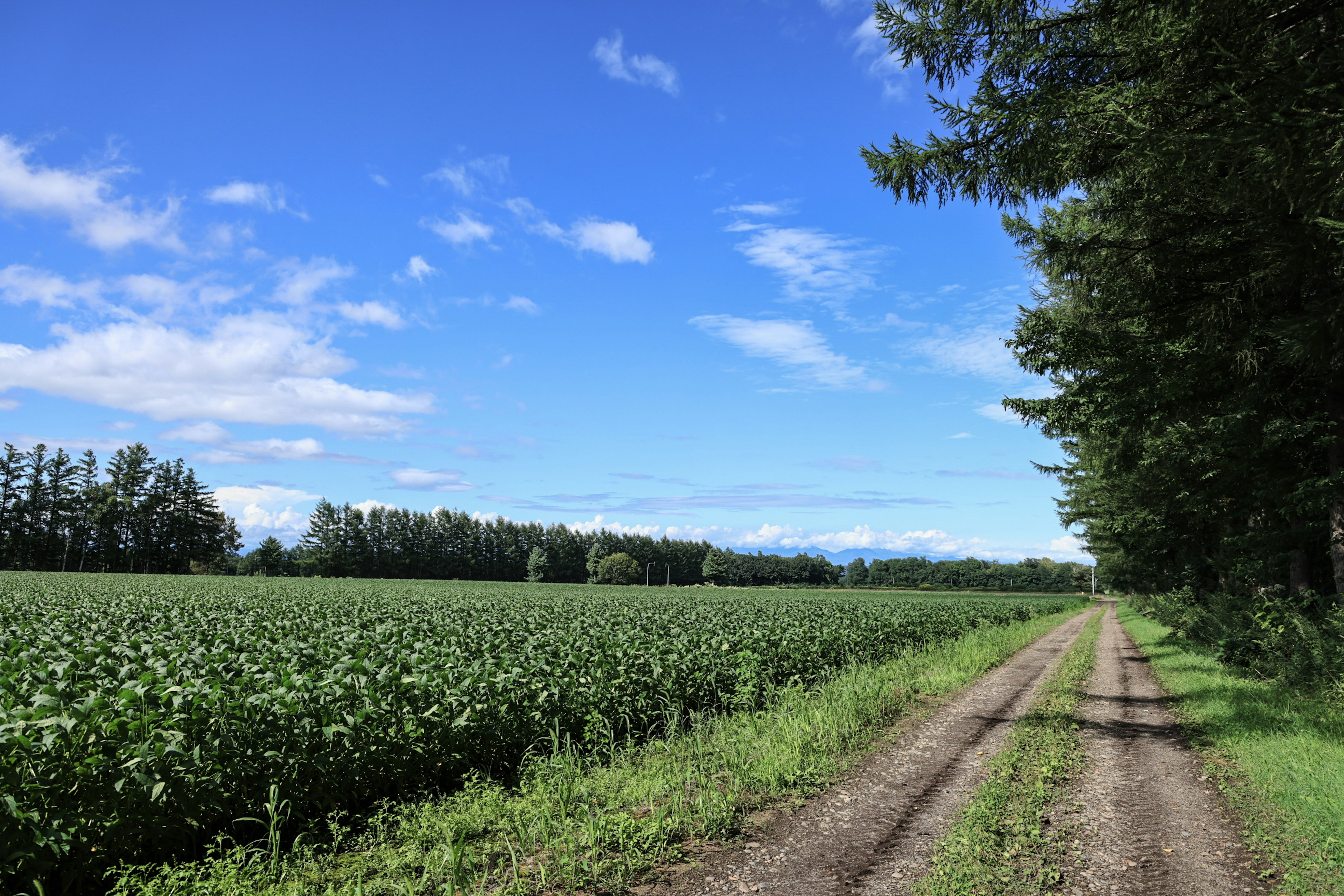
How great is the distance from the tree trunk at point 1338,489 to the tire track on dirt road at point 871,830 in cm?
783

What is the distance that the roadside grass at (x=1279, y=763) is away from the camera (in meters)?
5.16

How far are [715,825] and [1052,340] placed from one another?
37.0ft

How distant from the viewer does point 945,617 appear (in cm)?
2700

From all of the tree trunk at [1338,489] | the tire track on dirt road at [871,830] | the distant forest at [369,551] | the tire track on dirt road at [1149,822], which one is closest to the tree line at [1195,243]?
the tree trunk at [1338,489]

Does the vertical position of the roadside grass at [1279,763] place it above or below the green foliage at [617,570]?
above

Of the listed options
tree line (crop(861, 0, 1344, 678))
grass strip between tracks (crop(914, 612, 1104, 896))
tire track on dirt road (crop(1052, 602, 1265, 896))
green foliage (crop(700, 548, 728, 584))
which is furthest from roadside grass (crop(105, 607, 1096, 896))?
green foliage (crop(700, 548, 728, 584))

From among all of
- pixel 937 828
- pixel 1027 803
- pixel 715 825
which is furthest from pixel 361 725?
pixel 1027 803

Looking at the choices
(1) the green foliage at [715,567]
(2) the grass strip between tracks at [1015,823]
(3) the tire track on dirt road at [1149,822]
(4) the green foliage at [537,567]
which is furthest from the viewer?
(1) the green foliage at [715,567]

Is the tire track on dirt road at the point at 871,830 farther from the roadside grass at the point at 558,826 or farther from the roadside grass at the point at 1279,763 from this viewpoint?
the roadside grass at the point at 1279,763

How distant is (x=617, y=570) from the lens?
134 metres

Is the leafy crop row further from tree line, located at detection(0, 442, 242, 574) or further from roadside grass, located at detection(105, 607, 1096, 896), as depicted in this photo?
tree line, located at detection(0, 442, 242, 574)

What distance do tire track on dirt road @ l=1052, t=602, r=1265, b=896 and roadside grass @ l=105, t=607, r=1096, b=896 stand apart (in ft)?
8.07

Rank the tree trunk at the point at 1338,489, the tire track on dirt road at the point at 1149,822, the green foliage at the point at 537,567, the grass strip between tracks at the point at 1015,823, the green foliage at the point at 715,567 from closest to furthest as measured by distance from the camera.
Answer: the grass strip between tracks at the point at 1015,823 → the tire track on dirt road at the point at 1149,822 → the tree trunk at the point at 1338,489 → the green foliage at the point at 537,567 → the green foliage at the point at 715,567

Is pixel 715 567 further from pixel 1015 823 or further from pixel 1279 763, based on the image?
pixel 1015 823
